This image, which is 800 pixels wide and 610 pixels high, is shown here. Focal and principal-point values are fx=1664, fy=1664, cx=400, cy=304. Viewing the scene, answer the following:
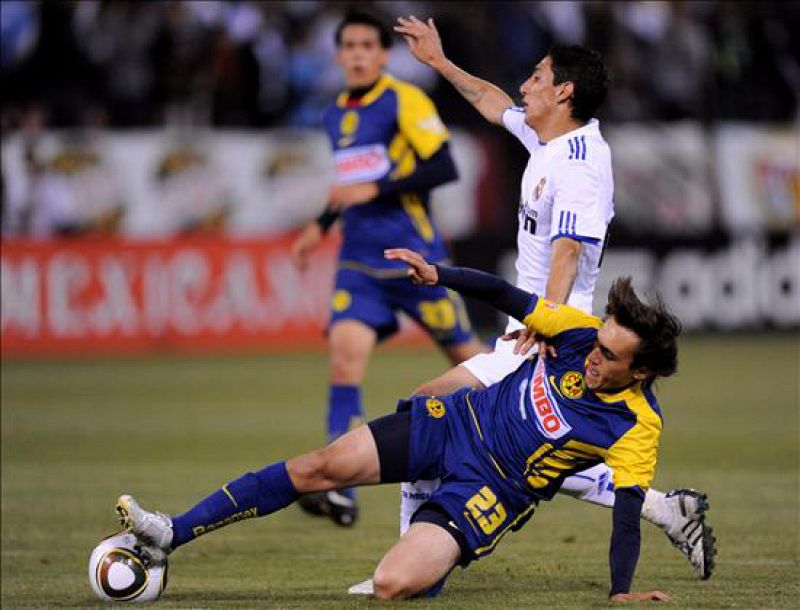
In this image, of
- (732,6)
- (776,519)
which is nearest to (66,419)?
(776,519)

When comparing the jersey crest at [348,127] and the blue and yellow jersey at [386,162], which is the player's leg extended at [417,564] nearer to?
the blue and yellow jersey at [386,162]

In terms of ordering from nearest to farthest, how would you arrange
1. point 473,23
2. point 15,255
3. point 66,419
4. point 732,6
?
1. point 66,419
2. point 15,255
3. point 473,23
4. point 732,6

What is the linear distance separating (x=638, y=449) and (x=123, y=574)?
2243 millimetres

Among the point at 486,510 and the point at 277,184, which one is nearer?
the point at 486,510

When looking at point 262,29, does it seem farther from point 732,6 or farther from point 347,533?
point 347,533

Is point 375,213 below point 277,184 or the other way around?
below

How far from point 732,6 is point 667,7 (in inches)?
35.8

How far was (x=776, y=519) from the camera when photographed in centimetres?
977

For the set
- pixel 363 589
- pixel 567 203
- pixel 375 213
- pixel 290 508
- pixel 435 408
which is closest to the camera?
pixel 363 589

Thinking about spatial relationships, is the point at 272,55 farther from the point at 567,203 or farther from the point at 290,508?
the point at 567,203

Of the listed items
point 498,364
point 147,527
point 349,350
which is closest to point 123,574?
point 147,527

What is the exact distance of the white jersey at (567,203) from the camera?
7.61 meters

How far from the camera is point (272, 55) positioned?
877 inches

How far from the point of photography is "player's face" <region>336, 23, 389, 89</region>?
1057 cm
